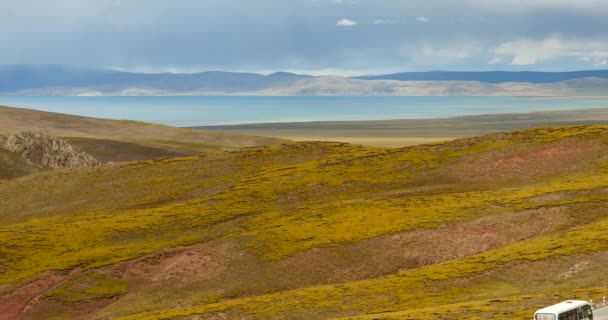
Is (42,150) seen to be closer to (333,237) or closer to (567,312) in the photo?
(333,237)

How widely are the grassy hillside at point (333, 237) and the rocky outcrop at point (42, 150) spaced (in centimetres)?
3983

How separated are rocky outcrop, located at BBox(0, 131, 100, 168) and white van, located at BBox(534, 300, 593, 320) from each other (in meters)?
138

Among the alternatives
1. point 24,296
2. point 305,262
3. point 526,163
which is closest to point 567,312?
point 305,262

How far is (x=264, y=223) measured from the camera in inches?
3602

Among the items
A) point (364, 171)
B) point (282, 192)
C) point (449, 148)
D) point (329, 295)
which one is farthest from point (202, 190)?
point (329, 295)

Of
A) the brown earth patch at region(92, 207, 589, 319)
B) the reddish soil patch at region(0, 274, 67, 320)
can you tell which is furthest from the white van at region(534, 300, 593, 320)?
the reddish soil patch at region(0, 274, 67, 320)

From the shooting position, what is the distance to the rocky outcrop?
167m

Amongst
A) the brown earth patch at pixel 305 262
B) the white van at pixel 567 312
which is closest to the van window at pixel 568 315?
the white van at pixel 567 312

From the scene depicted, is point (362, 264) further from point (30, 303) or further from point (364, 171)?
point (364, 171)

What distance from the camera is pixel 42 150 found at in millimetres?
168750

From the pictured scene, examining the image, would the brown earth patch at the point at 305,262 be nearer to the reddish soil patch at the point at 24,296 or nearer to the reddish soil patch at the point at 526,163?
the reddish soil patch at the point at 24,296

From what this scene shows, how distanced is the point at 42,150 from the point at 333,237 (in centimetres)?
10395

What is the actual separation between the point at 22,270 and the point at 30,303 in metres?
7.35

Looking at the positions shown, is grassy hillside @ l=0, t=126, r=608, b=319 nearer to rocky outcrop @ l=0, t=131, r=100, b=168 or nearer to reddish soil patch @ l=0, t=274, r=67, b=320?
reddish soil patch @ l=0, t=274, r=67, b=320
